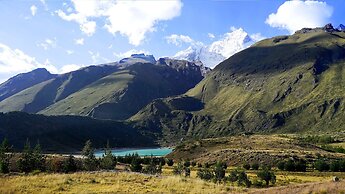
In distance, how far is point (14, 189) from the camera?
27172 mm

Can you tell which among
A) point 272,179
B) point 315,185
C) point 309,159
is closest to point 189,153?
point 309,159

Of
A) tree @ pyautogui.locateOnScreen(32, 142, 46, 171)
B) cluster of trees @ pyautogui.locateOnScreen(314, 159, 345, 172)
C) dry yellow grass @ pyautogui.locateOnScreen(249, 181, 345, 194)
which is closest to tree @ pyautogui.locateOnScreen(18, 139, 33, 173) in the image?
tree @ pyautogui.locateOnScreen(32, 142, 46, 171)

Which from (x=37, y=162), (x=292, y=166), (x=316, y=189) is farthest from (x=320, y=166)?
(x=316, y=189)

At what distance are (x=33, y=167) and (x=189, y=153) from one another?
106807 mm

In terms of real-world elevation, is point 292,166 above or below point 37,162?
below

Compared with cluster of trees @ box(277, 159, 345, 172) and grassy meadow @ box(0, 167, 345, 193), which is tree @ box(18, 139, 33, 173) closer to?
grassy meadow @ box(0, 167, 345, 193)

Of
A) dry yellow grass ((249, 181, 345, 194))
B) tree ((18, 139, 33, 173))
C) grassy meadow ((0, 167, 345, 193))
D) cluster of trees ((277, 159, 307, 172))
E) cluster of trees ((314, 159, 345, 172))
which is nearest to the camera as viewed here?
dry yellow grass ((249, 181, 345, 194))

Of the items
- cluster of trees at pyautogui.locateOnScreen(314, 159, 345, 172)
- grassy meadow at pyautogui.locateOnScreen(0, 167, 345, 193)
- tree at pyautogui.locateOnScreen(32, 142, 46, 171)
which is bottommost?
cluster of trees at pyautogui.locateOnScreen(314, 159, 345, 172)

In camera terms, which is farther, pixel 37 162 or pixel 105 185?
pixel 37 162

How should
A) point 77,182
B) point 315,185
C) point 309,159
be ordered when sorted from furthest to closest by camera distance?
point 309,159 → point 77,182 → point 315,185

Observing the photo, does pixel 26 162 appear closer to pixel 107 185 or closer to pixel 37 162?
pixel 37 162

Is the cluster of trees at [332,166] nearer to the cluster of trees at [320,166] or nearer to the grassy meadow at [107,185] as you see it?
the cluster of trees at [320,166]

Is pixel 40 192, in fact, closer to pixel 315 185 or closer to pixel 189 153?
pixel 315 185

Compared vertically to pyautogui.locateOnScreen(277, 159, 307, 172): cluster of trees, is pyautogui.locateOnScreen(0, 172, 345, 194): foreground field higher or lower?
higher
